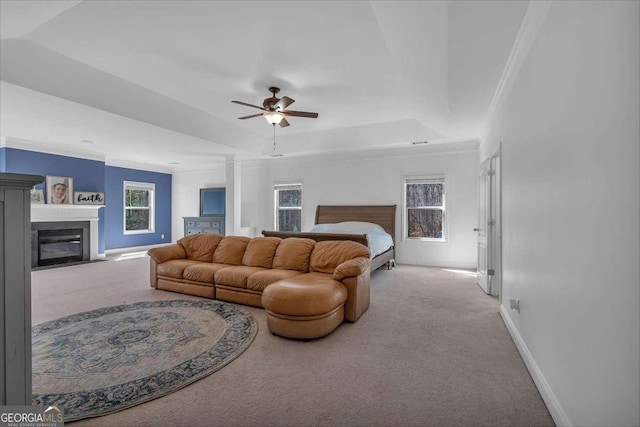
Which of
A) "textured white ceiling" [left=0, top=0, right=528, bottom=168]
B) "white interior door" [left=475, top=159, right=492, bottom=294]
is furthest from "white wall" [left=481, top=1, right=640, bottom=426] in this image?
"white interior door" [left=475, top=159, right=492, bottom=294]

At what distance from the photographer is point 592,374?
1325 millimetres

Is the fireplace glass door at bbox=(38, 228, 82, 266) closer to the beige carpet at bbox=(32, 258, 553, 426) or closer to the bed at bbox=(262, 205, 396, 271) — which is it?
the beige carpet at bbox=(32, 258, 553, 426)

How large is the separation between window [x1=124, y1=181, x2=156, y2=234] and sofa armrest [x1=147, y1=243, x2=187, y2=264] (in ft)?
16.2

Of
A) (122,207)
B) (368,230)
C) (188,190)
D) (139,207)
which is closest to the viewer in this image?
(368,230)

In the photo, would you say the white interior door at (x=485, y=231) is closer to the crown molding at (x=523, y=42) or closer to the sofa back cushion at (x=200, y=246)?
the crown molding at (x=523, y=42)

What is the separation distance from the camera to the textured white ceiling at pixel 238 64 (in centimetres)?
246

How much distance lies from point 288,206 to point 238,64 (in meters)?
4.87

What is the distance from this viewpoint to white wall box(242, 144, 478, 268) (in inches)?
243

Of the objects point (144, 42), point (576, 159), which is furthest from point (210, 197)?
point (576, 159)

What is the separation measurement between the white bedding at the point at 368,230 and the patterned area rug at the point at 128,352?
9.39 ft

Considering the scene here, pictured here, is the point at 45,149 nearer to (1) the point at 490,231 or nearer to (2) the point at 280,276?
(2) the point at 280,276

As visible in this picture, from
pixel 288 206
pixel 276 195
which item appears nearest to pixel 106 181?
pixel 276 195

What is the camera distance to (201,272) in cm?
402

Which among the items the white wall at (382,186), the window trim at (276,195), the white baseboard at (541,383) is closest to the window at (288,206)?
the window trim at (276,195)
